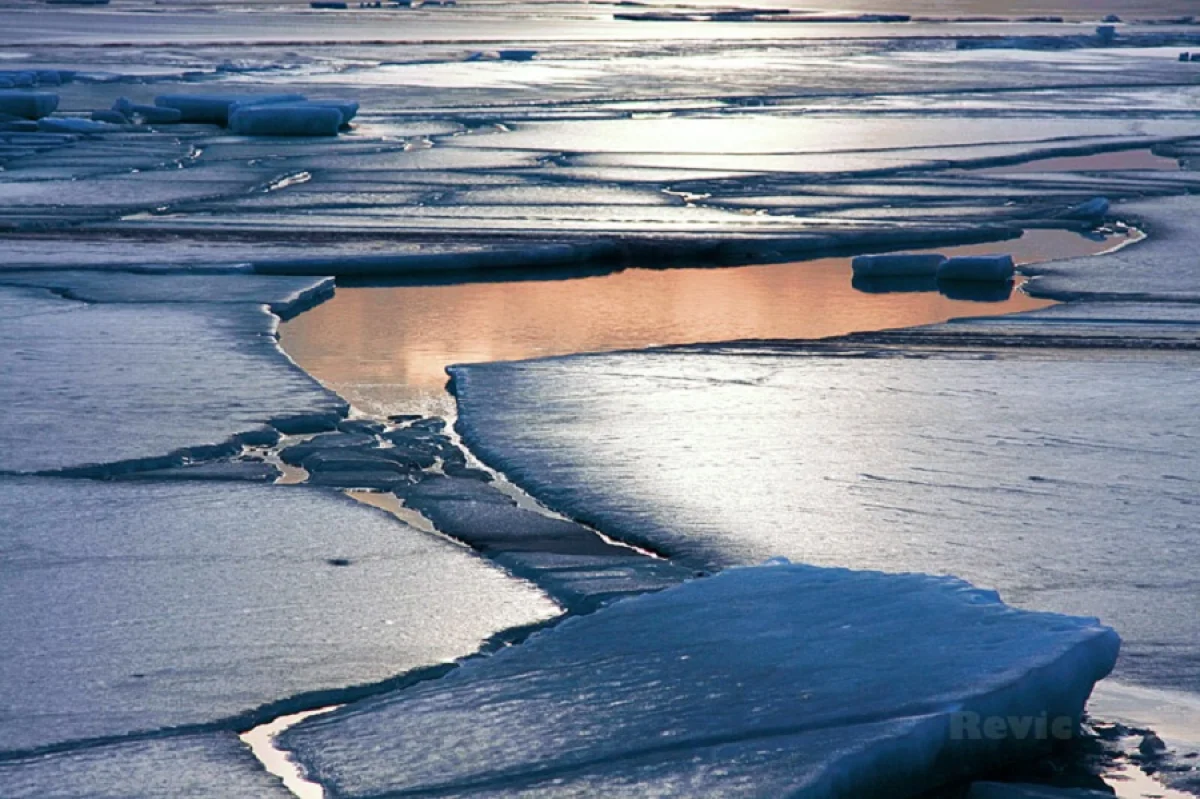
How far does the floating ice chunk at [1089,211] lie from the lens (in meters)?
7.65

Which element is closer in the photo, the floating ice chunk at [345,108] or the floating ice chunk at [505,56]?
the floating ice chunk at [345,108]

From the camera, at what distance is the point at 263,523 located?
312cm

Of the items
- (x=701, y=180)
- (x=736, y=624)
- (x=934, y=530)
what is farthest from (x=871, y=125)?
(x=736, y=624)

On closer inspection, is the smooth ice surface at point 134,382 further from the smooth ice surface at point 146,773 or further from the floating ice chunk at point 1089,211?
the floating ice chunk at point 1089,211

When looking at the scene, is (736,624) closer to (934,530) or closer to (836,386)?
(934,530)

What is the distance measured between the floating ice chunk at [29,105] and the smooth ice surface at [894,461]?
837 cm

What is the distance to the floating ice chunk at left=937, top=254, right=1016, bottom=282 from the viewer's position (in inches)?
243

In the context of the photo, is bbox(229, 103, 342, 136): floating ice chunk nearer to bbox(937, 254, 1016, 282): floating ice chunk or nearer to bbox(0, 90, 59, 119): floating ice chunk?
bbox(0, 90, 59, 119): floating ice chunk

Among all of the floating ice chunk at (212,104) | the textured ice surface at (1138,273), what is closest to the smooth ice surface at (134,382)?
the textured ice surface at (1138,273)

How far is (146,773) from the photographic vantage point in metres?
2.06

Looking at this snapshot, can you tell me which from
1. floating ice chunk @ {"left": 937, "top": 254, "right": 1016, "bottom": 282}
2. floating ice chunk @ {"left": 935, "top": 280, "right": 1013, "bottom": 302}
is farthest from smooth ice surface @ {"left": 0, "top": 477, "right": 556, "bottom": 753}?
floating ice chunk @ {"left": 937, "top": 254, "right": 1016, "bottom": 282}

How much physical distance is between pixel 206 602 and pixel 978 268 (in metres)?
4.09

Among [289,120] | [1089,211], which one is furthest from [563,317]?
[289,120]

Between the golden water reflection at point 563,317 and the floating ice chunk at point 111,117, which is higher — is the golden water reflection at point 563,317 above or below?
below
